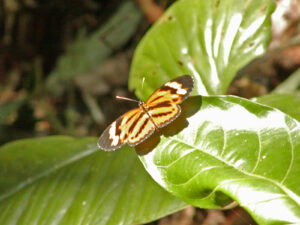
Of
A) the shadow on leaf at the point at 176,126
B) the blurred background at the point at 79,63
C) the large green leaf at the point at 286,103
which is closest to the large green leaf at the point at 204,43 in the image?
the large green leaf at the point at 286,103

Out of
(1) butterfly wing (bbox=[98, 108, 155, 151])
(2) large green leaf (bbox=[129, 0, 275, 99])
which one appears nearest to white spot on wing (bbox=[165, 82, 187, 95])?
(1) butterfly wing (bbox=[98, 108, 155, 151])

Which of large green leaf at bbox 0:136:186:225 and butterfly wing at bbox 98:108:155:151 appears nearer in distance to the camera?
butterfly wing at bbox 98:108:155:151

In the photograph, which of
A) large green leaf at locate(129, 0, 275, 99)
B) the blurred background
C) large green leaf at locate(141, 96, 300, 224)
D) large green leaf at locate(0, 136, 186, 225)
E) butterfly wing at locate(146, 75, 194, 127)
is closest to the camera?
large green leaf at locate(141, 96, 300, 224)

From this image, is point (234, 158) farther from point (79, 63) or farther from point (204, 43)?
point (79, 63)

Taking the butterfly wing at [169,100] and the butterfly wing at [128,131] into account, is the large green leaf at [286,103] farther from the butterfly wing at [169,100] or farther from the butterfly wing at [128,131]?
the butterfly wing at [128,131]

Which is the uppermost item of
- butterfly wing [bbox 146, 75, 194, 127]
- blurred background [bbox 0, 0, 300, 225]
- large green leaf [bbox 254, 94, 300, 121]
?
blurred background [bbox 0, 0, 300, 225]

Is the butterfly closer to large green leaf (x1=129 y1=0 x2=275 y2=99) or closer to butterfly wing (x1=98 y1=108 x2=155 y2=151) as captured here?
butterfly wing (x1=98 y1=108 x2=155 y2=151)

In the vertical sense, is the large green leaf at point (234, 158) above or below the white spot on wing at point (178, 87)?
below
